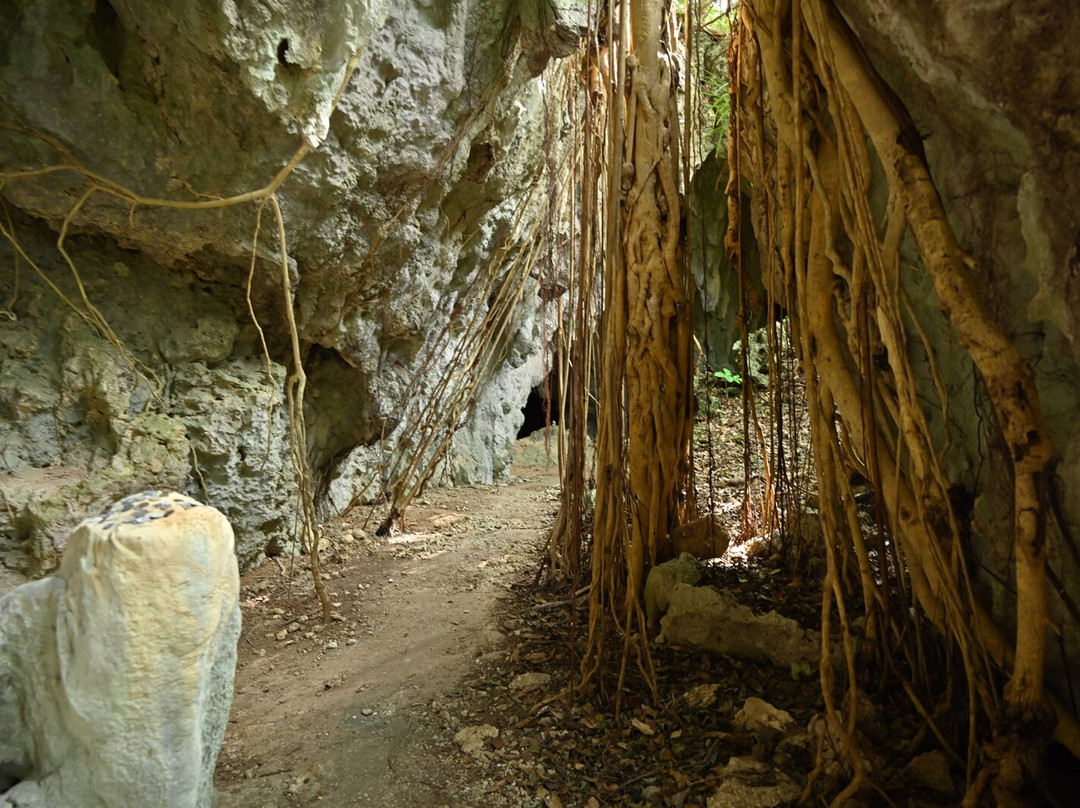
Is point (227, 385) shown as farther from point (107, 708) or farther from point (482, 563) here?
point (107, 708)

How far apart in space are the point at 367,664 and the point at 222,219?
196 cm

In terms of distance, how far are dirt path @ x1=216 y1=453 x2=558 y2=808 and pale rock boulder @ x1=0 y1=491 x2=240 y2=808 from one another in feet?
1.69

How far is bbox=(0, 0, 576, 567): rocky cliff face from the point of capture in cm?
231

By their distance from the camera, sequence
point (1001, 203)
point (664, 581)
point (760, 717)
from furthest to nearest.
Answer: point (664, 581), point (760, 717), point (1001, 203)

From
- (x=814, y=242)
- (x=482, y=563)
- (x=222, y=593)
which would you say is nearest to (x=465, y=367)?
(x=482, y=563)

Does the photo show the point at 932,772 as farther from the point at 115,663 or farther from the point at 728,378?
the point at 728,378

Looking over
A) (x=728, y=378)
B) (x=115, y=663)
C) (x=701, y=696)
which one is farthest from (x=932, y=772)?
(x=728, y=378)

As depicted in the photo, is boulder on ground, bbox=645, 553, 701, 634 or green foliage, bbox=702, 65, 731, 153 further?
green foliage, bbox=702, 65, 731, 153

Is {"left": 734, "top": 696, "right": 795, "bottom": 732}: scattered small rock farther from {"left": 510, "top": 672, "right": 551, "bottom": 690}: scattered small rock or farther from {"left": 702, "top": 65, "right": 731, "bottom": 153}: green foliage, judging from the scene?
{"left": 702, "top": 65, "right": 731, "bottom": 153}: green foliage

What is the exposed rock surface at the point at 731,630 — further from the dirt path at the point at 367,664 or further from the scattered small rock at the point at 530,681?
the dirt path at the point at 367,664

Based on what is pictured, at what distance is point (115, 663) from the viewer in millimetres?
1044

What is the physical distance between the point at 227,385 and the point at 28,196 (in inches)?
44.1

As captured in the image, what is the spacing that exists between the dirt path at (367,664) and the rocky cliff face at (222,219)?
66 cm

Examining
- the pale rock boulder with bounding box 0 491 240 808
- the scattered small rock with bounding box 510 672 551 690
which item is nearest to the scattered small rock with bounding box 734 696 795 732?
the scattered small rock with bounding box 510 672 551 690
